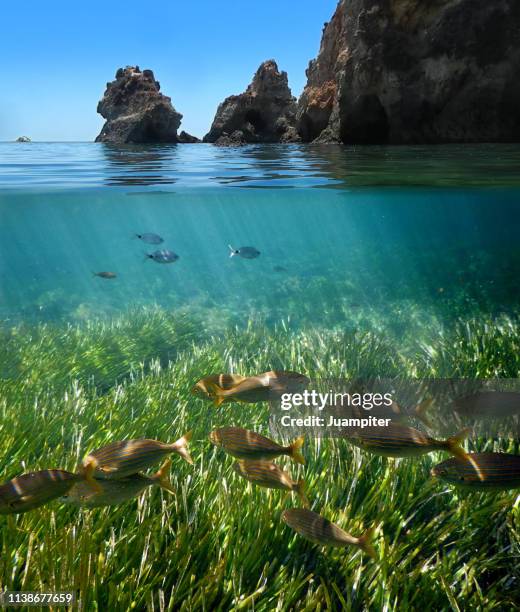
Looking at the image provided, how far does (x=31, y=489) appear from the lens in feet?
7.11

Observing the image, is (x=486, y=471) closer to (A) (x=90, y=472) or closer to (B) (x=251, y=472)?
(B) (x=251, y=472)

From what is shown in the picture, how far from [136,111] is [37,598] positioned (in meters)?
52.1

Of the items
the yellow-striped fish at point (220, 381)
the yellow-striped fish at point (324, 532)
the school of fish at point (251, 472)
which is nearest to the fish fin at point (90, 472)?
the school of fish at point (251, 472)

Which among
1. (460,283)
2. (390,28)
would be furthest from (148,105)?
(460,283)

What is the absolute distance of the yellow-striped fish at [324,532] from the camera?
238 cm

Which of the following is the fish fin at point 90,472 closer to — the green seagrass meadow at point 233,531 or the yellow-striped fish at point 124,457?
the yellow-striped fish at point 124,457

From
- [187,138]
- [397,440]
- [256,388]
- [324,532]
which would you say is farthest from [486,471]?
[187,138]

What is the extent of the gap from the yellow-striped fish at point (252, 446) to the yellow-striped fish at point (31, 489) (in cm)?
86

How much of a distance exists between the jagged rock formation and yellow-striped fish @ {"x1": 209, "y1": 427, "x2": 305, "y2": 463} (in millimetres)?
46544

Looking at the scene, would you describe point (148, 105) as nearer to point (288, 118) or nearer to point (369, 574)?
point (288, 118)

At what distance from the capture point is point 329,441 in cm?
439

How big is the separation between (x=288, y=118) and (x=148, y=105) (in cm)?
1470

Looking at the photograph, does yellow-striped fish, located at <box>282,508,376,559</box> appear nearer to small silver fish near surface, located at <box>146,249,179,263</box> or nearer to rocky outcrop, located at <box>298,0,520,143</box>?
small silver fish near surface, located at <box>146,249,179,263</box>

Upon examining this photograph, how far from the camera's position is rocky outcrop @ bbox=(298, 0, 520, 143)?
2239 cm
